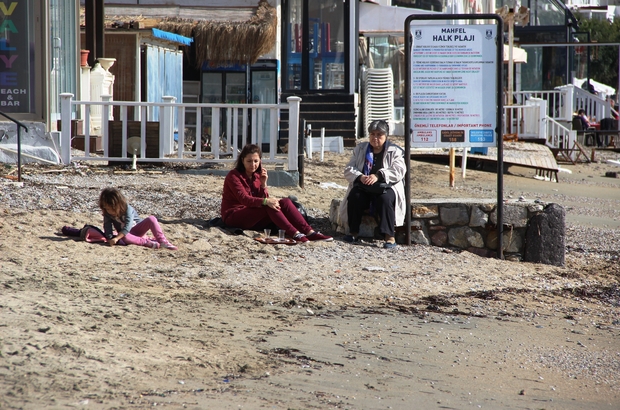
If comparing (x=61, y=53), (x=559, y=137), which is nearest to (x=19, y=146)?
(x=61, y=53)

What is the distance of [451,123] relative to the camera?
820 cm

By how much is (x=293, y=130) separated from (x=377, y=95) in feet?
33.6

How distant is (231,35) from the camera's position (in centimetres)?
1694

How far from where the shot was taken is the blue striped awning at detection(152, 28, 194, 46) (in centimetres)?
1479

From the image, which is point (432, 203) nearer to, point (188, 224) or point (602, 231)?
point (188, 224)

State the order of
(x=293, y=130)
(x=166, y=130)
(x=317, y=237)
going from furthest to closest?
1. (x=166, y=130)
2. (x=293, y=130)
3. (x=317, y=237)

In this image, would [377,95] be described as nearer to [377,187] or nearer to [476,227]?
[476,227]

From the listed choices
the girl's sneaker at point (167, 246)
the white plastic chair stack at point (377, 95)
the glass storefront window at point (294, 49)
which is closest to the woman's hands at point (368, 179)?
the girl's sneaker at point (167, 246)

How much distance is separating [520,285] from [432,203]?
1.56m

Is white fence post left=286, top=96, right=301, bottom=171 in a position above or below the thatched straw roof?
below

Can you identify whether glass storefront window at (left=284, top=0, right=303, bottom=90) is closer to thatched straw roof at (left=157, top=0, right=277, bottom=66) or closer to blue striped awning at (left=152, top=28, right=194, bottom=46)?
thatched straw roof at (left=157, top=0, right=277, bottom=66)

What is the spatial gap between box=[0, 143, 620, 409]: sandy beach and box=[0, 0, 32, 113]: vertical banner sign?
224 centimetres

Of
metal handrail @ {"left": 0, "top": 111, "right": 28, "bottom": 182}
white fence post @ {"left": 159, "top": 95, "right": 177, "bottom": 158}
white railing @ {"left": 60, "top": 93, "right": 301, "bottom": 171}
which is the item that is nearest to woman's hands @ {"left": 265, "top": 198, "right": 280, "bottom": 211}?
white railing @ {"left": 60, "top": 93, "right": 301, "bottom": 171}

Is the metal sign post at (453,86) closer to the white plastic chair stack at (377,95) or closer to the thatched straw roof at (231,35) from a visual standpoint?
the thatched straw roof at (231,35)
